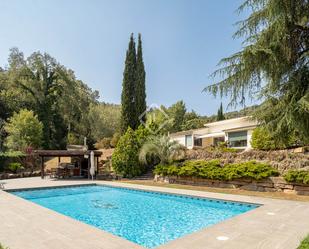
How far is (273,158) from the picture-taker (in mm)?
16406

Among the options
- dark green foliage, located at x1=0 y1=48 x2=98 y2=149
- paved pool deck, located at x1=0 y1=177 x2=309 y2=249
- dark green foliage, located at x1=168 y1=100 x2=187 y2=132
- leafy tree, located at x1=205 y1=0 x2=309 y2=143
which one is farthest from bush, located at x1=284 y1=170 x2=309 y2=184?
dark green foliage, located at x1=168 y1=100 x2=187 y2=132

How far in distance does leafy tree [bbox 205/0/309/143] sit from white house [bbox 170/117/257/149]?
20.4 meters

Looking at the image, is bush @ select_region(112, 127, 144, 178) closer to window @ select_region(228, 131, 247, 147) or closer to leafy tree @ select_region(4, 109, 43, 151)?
window @ select_region(228, 131, 247, 147)

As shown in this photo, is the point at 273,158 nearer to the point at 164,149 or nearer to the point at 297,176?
the point at 297,176

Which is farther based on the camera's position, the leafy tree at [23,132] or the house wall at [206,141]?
the house wall at [206,141]

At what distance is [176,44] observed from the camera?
1988 cm

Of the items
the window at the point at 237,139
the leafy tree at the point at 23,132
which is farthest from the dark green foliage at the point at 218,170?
the leafy tree at the point at 23,132

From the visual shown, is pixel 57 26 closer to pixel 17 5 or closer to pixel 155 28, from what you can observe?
pixel 17 5

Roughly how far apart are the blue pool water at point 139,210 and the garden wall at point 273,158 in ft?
16.5

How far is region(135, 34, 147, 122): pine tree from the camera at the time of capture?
2919 cm

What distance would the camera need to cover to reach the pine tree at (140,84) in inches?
1149

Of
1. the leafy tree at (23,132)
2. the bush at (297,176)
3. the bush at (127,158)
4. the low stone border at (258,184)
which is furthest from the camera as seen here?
the leafy tree at (23,132)

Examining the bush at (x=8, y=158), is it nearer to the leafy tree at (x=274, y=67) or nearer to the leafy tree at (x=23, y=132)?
the leafy tree at (x=23, y=132)

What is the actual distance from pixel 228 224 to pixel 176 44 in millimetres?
14899
